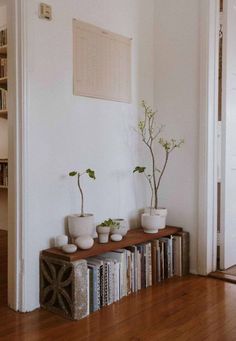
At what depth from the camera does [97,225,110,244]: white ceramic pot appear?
2.52m

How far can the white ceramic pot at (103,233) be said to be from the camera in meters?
2.52

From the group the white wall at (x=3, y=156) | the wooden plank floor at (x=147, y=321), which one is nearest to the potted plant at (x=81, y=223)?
the wooden plank floor at (x=147, y=321)

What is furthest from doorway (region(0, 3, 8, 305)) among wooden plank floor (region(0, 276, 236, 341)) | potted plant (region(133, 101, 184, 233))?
potted plant (region(133, 101, 184, 233))

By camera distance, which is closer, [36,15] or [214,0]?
[36,15]

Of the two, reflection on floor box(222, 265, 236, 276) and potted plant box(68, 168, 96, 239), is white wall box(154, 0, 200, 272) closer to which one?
reflection on floor box(222, 265, 236, 276)

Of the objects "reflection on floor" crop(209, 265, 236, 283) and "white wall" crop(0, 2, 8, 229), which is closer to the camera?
"reflection on floor" crop(209, 265, 236, 283)

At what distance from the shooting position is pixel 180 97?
10.1 ft

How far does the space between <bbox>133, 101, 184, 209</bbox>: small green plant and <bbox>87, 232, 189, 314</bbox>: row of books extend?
1.44ft

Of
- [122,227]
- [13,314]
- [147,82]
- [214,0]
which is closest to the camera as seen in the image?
[13,314]

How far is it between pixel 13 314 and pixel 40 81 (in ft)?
4.66

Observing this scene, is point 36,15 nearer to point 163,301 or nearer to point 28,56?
point 28,56

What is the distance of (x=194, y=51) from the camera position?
2.98 metres

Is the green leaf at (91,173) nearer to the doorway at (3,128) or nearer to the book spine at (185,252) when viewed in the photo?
the book spine at (185,252)

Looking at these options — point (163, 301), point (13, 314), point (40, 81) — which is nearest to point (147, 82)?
point (40, 81)
